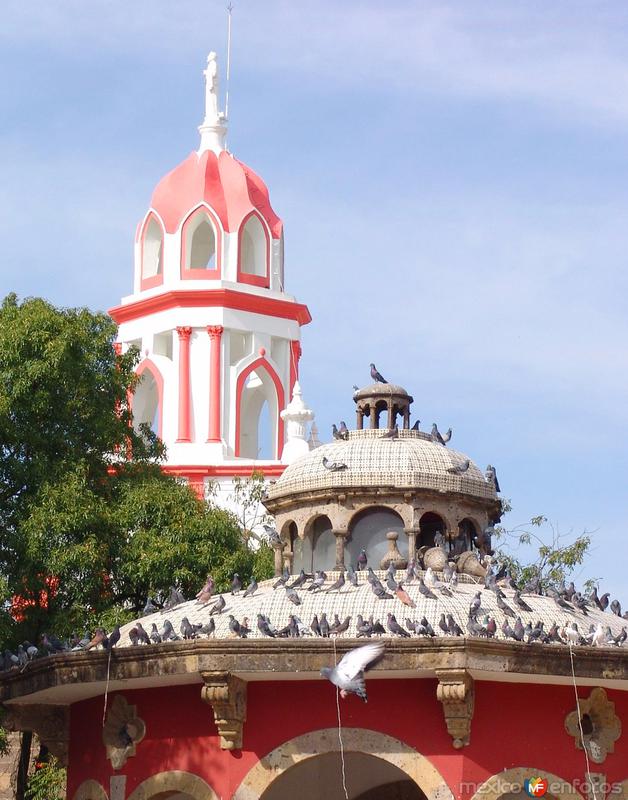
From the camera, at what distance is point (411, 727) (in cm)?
1950

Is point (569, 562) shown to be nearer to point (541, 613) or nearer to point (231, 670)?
point (541, 613)

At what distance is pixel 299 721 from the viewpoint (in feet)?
64.6

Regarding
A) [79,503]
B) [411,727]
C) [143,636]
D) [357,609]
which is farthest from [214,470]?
[411,727]

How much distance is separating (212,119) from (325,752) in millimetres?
29351

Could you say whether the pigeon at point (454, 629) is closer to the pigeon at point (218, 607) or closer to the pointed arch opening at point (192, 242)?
the pigeon at point (218, 607)

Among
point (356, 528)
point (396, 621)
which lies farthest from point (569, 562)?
point (396, 621)

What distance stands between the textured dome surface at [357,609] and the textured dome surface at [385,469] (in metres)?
1.19

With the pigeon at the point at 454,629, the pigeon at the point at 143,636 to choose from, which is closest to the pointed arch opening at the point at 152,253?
the pigeon at the point at 143,636

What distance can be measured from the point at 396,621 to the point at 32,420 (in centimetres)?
926

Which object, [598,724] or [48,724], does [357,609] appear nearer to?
[598,724]

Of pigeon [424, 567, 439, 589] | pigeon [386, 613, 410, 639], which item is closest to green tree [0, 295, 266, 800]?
pigeon [424, 567, 439, 589]

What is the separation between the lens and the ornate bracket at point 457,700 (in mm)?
18938

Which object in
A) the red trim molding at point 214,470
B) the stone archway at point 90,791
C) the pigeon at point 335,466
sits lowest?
the stone archway at point 90,791

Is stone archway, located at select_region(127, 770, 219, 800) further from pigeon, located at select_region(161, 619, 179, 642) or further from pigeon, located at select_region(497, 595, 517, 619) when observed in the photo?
pigeon, located at select_region(497, 595, 517, 619)
